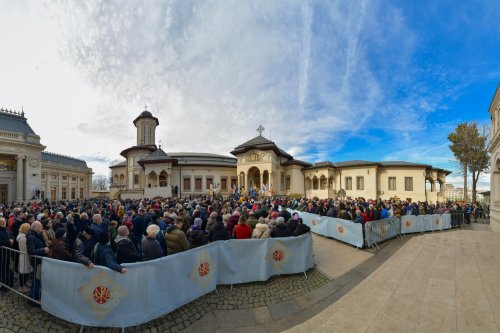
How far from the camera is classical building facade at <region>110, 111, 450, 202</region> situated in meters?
29.5

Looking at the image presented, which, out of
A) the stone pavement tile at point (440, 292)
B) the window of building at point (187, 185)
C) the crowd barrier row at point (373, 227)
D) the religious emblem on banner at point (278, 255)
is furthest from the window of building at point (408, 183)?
the window of building at point (187, 185)

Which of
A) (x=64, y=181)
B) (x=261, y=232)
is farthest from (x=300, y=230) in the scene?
(x=64, y=181)

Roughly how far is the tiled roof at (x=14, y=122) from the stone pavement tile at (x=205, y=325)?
44599 millimetres

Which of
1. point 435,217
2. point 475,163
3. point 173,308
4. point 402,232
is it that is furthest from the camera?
point 475,163

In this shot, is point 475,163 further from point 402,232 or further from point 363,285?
point 363,285

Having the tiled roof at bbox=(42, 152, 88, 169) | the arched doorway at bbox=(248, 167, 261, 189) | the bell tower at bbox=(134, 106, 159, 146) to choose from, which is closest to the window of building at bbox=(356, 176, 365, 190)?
the arched doorway at bbox=(248, 167, 261, 189)

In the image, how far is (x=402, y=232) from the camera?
12078 millimetres

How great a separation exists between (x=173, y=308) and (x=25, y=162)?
140 ft

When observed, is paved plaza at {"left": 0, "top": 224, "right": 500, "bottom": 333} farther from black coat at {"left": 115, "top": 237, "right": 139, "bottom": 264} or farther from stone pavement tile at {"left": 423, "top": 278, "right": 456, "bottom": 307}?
black coat at {"left": 115, "top": 237, "right": 139, "bottom": 264}

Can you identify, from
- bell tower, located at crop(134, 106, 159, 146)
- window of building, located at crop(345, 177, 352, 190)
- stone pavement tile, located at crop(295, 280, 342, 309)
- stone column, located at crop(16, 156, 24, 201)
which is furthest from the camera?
bell tower, located at crop(134, 106, 159, 146)

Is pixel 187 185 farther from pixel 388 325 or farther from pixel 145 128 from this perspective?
pixel 388 325

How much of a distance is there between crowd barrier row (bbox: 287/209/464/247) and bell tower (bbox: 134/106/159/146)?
3827 centimetres

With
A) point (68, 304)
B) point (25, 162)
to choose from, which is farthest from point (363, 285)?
point (25, 162)

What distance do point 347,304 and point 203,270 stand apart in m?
3.37
